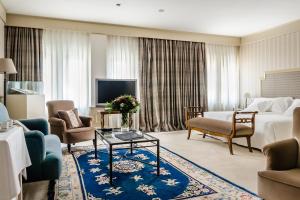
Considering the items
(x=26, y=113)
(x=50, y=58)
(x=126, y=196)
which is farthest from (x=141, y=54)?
(x=126, y=196)

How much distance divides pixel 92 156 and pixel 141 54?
3183 mm

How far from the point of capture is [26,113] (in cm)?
447

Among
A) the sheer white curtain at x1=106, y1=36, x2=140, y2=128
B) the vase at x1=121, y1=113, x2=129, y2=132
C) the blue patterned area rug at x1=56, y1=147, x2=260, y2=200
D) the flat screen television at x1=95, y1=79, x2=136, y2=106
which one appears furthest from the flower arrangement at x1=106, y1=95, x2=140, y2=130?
the sheer white curtain at x1=106, y1=36, x2=140, y2=128

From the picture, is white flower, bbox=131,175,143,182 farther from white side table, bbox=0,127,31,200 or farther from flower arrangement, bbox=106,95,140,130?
white side table, bbox=0,127,31,200

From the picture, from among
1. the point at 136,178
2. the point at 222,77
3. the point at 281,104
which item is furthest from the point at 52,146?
the point at 222,77

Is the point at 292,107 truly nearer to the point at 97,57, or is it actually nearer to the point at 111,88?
the point at 111,88

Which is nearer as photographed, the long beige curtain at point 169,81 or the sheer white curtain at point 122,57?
the sheer white curtain at point 122,57

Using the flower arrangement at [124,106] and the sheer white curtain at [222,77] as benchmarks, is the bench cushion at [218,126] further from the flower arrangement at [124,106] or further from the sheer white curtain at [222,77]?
the sheer white curtain at [222,77]

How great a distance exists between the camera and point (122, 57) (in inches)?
246

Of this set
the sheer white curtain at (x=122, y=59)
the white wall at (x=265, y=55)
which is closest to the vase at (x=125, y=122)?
the sheer white curtain at (x=122, y=59)

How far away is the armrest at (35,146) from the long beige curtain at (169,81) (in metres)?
4.06

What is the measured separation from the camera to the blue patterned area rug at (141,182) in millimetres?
2578

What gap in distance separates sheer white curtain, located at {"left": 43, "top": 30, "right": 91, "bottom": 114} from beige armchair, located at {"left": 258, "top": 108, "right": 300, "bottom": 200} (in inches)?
179

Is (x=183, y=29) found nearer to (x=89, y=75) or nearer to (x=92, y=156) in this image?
(x=89, y=75)
